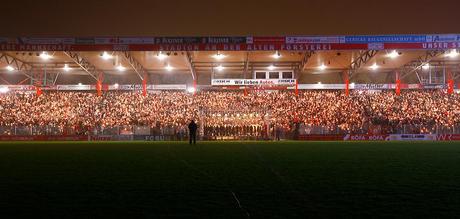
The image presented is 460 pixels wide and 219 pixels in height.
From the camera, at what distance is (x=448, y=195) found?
580cm

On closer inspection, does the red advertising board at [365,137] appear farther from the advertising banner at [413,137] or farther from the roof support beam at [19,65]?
the roof support beam at [19,65]

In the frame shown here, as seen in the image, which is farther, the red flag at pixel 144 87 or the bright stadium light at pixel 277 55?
the red flag at pixel 144 87

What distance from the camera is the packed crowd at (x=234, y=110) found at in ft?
107

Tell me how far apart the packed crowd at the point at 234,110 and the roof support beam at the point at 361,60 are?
6.90 feet

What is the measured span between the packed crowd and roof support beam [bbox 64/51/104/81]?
1.73 metres

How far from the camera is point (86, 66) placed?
1409 inches

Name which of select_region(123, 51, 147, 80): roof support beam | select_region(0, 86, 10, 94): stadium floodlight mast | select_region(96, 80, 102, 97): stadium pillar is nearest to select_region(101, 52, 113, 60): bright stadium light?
select_region(123, 51, 147, 80): roof support beam

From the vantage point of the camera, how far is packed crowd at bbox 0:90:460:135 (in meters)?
32.7

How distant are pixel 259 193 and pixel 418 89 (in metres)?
36.4

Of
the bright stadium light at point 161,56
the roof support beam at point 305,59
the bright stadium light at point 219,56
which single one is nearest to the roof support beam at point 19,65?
the bright stadium light at point 161,56

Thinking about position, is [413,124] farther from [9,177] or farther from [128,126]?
[9,177]

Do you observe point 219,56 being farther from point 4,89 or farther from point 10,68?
point 4,89

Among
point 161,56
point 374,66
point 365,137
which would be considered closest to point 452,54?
point 374,66

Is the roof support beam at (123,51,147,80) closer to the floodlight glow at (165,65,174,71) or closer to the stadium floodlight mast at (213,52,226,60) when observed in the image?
the floodlight glow at (165,65,174,71)
